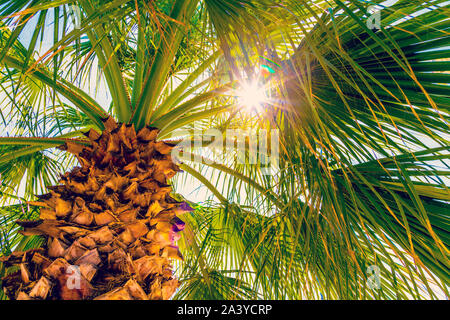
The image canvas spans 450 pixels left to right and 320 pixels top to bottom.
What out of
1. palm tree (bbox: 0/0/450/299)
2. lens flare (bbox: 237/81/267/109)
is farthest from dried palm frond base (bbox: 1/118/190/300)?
lens flare (bbox: 237/81/267/109)

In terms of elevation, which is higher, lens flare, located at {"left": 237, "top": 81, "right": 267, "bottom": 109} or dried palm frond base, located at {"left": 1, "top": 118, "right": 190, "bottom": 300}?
lens flare, located at {"left": 237, "top": 81, "right": 267, "bottom": 109}

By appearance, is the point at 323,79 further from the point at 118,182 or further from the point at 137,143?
the point at 118,182

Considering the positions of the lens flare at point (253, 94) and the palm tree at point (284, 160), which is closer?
Result: the palm tree at point (284, 160)

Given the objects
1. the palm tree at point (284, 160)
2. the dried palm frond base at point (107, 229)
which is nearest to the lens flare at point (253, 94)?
the palm tree at point (284, 160)

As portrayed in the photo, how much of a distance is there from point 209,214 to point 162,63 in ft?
4.72

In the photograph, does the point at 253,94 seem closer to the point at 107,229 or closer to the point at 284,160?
the point at 284,160

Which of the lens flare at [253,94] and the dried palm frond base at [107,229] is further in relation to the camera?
the lens flare at [253,94]

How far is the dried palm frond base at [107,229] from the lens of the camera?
0.98m

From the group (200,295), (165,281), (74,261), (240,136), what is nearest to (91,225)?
(74,261)

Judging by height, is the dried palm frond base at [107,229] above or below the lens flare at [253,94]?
below

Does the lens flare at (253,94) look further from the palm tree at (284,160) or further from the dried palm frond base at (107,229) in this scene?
the dried palm frond base at (107,229)

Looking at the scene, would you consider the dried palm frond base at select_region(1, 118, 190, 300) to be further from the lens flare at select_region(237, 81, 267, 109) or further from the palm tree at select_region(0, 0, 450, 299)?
the lens flare at select_region(237, 81, 267, 109)

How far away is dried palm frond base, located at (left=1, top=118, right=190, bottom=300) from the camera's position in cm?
98

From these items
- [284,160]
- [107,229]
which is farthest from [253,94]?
[107,229]
